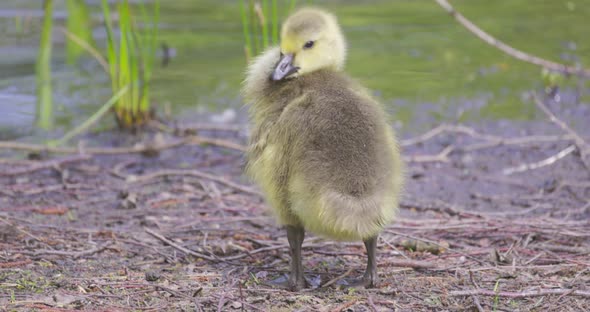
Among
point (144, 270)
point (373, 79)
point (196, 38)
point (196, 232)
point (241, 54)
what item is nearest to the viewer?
point (144, 270)

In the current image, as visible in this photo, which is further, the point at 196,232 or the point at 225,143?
the point at 225,143

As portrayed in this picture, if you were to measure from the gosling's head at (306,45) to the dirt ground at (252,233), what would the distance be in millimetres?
1144

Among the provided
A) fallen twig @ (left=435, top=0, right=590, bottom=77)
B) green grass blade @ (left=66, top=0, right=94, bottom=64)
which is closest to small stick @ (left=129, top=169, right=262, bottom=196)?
fallen twig @ (left=435, top=0, right=590, bottom=77)

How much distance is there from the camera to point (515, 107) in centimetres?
899

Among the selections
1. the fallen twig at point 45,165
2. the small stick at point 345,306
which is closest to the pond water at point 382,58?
the fallen twig at point 45,165

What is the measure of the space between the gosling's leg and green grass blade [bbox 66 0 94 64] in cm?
634

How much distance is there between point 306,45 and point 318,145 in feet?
2.29

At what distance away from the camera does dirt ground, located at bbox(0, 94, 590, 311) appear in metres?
3.88

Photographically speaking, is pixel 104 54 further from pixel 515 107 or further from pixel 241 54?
pixel 515 107

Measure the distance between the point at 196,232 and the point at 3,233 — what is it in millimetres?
1202

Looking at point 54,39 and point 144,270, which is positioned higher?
point 54,39

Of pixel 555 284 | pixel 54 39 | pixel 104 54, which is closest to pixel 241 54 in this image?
pixel 104 54

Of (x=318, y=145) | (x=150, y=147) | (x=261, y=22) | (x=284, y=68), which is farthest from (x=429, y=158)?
(x=318, y=145)

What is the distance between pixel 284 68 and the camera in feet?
13.7
